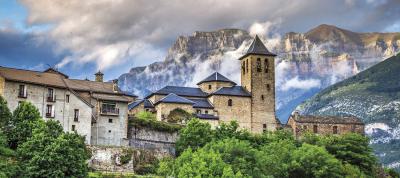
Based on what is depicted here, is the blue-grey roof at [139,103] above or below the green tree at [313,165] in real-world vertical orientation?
above

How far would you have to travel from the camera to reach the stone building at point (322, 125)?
102 m

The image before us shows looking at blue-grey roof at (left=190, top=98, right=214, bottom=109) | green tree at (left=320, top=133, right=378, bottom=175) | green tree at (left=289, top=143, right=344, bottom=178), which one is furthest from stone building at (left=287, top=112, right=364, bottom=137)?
green tree at (left=289, top=143, right=344, bottom=178)

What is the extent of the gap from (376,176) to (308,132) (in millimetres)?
12629

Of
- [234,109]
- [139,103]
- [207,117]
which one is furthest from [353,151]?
[139,103]

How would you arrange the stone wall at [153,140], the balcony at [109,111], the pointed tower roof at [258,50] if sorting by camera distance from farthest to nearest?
the pointed tower roof at [258,50]
the balcony at [109,111]
the stone wall at [153,140]

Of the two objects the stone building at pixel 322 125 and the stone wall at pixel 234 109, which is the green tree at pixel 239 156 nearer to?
the stone wall at pixel 234 109

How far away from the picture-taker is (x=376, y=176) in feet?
295

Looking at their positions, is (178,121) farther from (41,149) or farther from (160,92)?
(41,149)

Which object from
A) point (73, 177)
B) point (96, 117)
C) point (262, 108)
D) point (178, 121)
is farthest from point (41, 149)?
point (262, 108)

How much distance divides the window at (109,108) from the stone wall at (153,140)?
3.50 metres

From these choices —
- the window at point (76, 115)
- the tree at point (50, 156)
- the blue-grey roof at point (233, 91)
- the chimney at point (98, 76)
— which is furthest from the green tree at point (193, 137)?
the blue-grey roof at point (233, 91)

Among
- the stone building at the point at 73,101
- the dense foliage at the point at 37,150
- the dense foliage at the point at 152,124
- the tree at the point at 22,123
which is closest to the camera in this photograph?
the dense foliage at the point at 37,150

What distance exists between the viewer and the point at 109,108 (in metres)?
79.4

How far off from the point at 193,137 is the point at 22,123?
2175 centimetres
